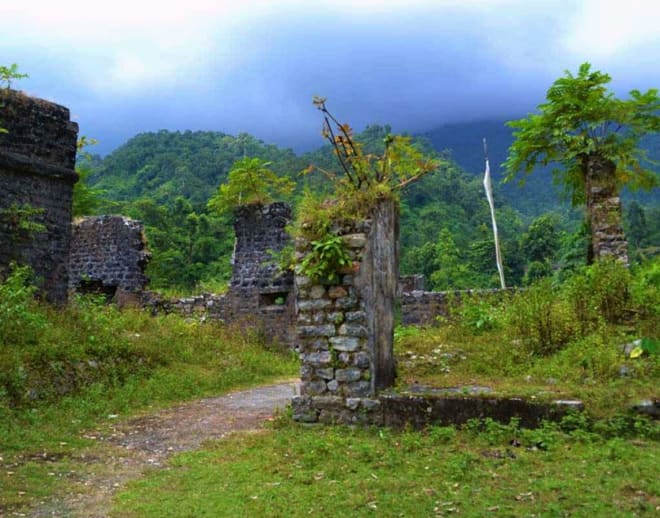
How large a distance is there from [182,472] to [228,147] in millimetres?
46190

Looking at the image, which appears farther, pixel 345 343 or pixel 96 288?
pixel 96 288

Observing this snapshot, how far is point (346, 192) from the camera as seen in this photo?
6.76 meters

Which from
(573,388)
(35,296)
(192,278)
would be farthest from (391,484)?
(192,278)

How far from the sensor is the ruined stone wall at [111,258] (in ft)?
55.0

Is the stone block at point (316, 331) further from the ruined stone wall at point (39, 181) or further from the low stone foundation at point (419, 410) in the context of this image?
the ruined stone wall at point (39, 181)

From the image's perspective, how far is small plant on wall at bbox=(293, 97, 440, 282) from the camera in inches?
253

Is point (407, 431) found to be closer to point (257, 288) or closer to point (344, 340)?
point (344, 340)

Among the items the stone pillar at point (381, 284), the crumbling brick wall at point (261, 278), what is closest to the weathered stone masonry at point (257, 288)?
the crumbling brick wall at point (261, 278)

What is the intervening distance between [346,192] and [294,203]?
34.2 ft

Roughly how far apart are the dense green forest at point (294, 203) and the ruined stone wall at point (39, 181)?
627 centimetres

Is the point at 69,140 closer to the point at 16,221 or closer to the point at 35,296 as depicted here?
the point at 16,221

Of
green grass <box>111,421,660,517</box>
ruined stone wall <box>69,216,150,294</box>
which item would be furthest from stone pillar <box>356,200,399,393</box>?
ruined stone wall <box>69,216,150,294</box>

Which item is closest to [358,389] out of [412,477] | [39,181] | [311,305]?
[311,305]

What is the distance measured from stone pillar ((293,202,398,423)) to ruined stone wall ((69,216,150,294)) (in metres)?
11.3
